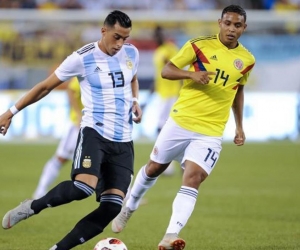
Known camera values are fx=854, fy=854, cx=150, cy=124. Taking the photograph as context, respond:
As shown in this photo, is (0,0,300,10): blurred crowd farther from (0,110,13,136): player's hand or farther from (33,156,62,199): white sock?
(0,110,13,136): player's hand

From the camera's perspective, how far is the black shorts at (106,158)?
786 centimetres

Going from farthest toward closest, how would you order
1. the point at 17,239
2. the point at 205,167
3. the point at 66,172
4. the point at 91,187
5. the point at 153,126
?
the point at 153,126 < the point at 66,172 < the point at 17,239 < the point at 205,167 < the point at 91,187

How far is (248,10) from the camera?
2398 centimetres

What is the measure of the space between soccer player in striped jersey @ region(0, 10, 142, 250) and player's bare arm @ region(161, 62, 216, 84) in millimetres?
366

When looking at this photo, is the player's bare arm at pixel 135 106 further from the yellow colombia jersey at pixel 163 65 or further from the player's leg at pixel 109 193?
the yellow colombia jersey at pixel 163 65

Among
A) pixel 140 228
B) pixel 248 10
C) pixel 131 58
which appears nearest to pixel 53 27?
pixel 248 10

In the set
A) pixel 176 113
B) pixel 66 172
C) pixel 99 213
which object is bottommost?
pixel 66 172

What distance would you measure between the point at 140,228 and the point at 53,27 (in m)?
13.6

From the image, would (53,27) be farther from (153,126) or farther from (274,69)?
(274,69)

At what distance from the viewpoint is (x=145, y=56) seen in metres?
22.5

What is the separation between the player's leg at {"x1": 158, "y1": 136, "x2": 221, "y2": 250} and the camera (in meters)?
7.92

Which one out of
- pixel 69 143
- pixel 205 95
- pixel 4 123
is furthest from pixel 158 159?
pixel 69 143

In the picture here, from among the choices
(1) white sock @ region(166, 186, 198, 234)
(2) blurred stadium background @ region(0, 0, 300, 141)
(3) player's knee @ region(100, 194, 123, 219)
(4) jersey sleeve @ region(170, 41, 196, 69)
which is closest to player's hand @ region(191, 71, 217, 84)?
(4) jersey sleeve @ region(170, 41, 196, 69)

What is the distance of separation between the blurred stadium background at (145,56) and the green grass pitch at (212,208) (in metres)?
1.58
